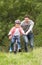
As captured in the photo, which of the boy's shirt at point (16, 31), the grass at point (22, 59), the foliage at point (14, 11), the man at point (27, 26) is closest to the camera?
the grass at point (22, 59)

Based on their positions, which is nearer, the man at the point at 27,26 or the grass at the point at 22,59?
the grass at the point at 22,59

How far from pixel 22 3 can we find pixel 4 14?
2.06m

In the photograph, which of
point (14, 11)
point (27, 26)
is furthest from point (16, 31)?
point (14, 11)

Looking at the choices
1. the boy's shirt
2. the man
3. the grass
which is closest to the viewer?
the grass

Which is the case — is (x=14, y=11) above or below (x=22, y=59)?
below

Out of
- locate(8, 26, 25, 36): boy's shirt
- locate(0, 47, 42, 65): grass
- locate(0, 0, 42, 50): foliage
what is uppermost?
locate(8, 26, 25, 36): boy's shirt

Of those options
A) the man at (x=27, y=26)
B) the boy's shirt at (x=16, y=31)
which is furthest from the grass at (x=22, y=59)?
the man at (x=27, y=26)

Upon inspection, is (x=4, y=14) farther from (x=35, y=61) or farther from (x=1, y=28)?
(x=35, y=61)

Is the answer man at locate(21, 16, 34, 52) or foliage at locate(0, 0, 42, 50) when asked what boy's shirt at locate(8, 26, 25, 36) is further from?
foliage at locate(0, 0, 42, 50)

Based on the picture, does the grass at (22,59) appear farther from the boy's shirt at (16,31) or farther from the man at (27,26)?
the man at (27,26)

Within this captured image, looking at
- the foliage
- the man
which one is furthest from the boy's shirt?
the foliage

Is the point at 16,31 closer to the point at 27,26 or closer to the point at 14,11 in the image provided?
the point at 27,26

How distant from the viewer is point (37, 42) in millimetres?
16203

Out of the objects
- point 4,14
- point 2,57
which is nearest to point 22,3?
point 4,14
